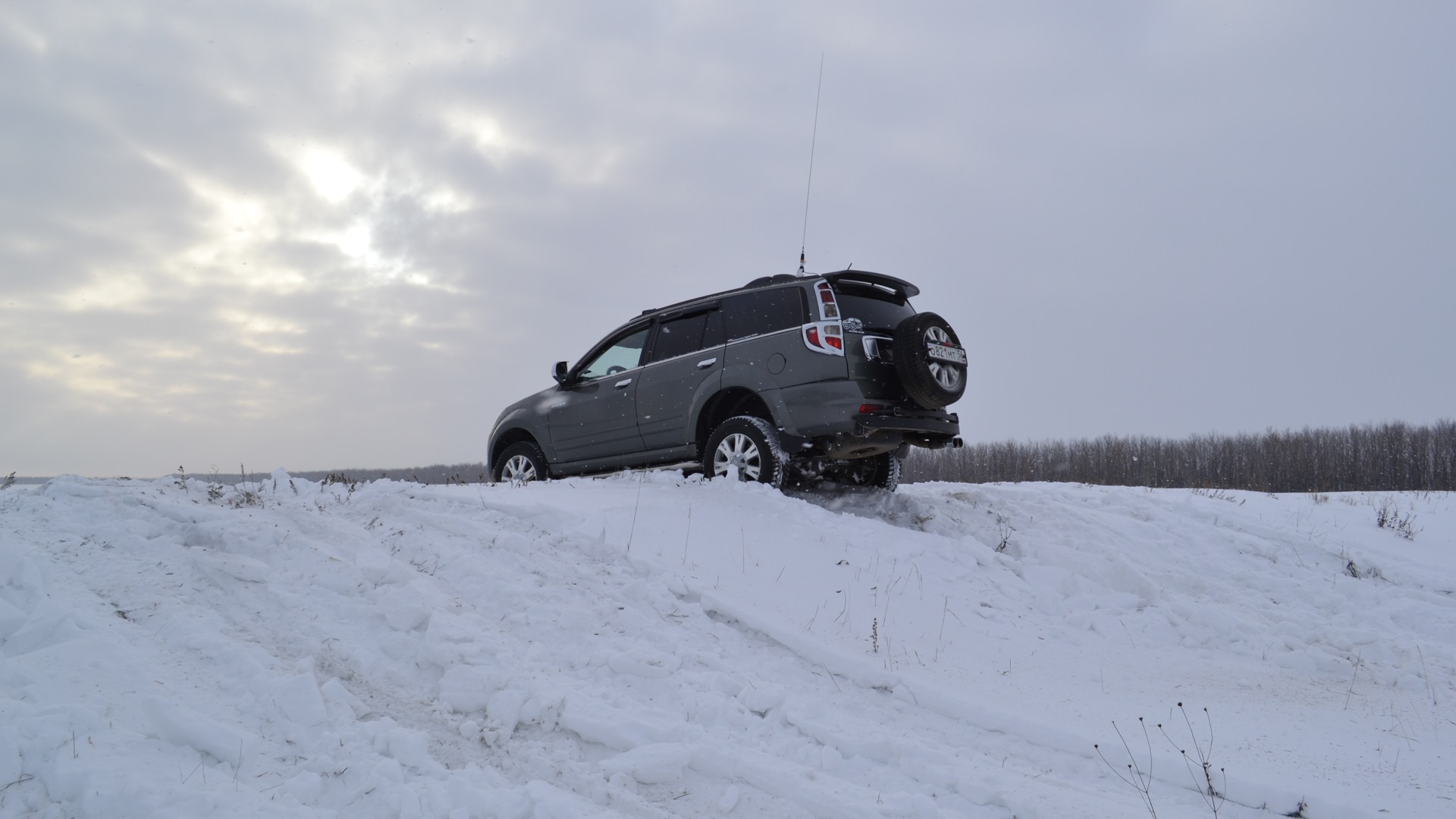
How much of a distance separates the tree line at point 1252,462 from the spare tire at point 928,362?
99.5 ft

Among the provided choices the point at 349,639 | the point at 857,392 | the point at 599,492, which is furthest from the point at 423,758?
the point at 857,392

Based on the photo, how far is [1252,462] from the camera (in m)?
39.3

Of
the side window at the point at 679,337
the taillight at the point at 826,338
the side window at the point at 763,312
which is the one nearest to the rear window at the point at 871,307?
the taillight at the point at 826,338

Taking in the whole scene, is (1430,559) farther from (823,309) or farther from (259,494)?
(259,494)

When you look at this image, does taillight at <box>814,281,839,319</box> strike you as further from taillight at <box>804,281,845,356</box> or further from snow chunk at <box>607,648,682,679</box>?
snow chunk at <box>607,648,682,679</box>

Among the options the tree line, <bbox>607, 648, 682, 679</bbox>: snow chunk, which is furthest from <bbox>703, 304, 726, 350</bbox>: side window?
the tree line

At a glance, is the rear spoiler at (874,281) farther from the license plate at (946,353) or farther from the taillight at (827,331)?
the license plate at (946,353)

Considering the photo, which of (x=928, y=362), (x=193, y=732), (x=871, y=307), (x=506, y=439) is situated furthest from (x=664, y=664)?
(x=506, y=439)

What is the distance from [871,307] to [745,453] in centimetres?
177

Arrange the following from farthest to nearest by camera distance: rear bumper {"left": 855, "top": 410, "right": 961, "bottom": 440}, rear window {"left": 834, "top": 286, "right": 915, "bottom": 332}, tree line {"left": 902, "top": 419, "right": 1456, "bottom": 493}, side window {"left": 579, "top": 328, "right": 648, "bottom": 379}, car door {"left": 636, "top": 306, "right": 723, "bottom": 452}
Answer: tree line {"left": 902, "top": 419, "right": 1456, "bottom": 493}
side window {"left": 579, "top": 328, "right": 648, "bottom": 379}
car door {"left": 636, "top": 306, "right": 723, "bottom": 452}
rear window {"left": 834, "top": 286, "right": 915, "bottom": 332}
rear bumper {"left": 855, "top": 410, "right": 961, "bottom": 440}

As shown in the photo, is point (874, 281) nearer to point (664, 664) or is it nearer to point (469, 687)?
point (664, 664)

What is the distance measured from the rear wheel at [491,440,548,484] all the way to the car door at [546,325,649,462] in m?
0.38

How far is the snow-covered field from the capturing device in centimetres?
302

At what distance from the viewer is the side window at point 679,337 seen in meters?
8.12
